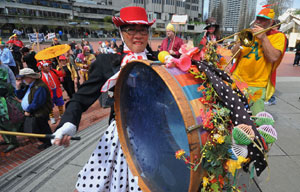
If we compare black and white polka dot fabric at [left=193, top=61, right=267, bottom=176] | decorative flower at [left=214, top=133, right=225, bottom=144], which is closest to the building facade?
black and white polka dot fabric at [left=193, top=61, right=267, bottom=176]

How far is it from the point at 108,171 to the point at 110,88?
784 mm

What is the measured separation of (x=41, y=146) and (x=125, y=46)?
3405mm

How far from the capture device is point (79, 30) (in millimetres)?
51688

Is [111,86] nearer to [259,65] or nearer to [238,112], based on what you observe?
[238,112]

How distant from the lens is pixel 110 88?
1732 mm

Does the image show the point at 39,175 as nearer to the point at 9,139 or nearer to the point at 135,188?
the point at 135,188

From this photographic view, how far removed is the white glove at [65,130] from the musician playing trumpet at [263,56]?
2.05 m

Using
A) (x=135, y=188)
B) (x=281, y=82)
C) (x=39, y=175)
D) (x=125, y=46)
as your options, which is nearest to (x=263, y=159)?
(x=135, y=188)

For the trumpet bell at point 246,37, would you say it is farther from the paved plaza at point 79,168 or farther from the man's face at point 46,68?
the man's face at point 46,68

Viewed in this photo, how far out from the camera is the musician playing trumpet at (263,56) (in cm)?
244

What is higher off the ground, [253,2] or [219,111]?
[253,2]

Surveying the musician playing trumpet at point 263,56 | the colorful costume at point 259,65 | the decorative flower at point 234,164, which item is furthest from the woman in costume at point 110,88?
the colorful costume at point 259,65

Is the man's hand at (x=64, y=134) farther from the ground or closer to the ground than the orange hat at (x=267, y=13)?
closer to the ground

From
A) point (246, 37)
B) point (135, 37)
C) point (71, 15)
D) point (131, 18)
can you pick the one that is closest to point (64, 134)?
point (135, 37)
